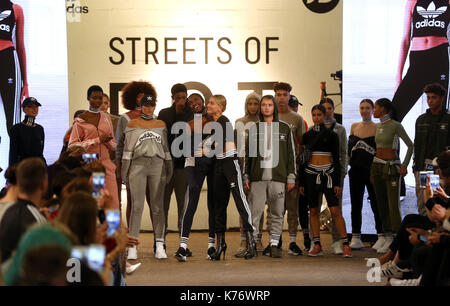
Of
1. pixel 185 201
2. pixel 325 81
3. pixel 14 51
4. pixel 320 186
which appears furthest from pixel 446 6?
pixel 14 51

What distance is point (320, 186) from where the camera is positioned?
7.05 meters

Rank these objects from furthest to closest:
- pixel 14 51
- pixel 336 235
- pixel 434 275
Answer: pixel 14 51, pixel 336 235, pixel 434 275

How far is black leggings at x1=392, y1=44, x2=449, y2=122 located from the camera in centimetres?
762

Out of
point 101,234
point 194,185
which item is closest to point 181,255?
point 194,185

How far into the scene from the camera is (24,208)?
11.6 ft

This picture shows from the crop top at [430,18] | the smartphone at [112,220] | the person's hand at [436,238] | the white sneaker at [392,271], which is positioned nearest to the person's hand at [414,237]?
the white sneaker at [392,271]

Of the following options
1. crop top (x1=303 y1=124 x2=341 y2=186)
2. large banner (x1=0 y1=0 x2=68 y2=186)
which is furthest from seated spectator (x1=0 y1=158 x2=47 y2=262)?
large banner (x1=0 y1=0 x2=68 y2=186)

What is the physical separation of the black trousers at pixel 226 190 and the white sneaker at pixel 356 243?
1.35 meters

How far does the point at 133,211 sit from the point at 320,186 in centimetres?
177

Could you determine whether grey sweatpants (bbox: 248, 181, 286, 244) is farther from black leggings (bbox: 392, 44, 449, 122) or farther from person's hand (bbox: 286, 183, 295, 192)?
black leggings (bbox: 392, 44, 449, 122)

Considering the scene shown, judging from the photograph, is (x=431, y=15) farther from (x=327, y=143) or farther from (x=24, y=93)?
(x=24, y=93)

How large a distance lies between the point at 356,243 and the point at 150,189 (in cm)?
221
